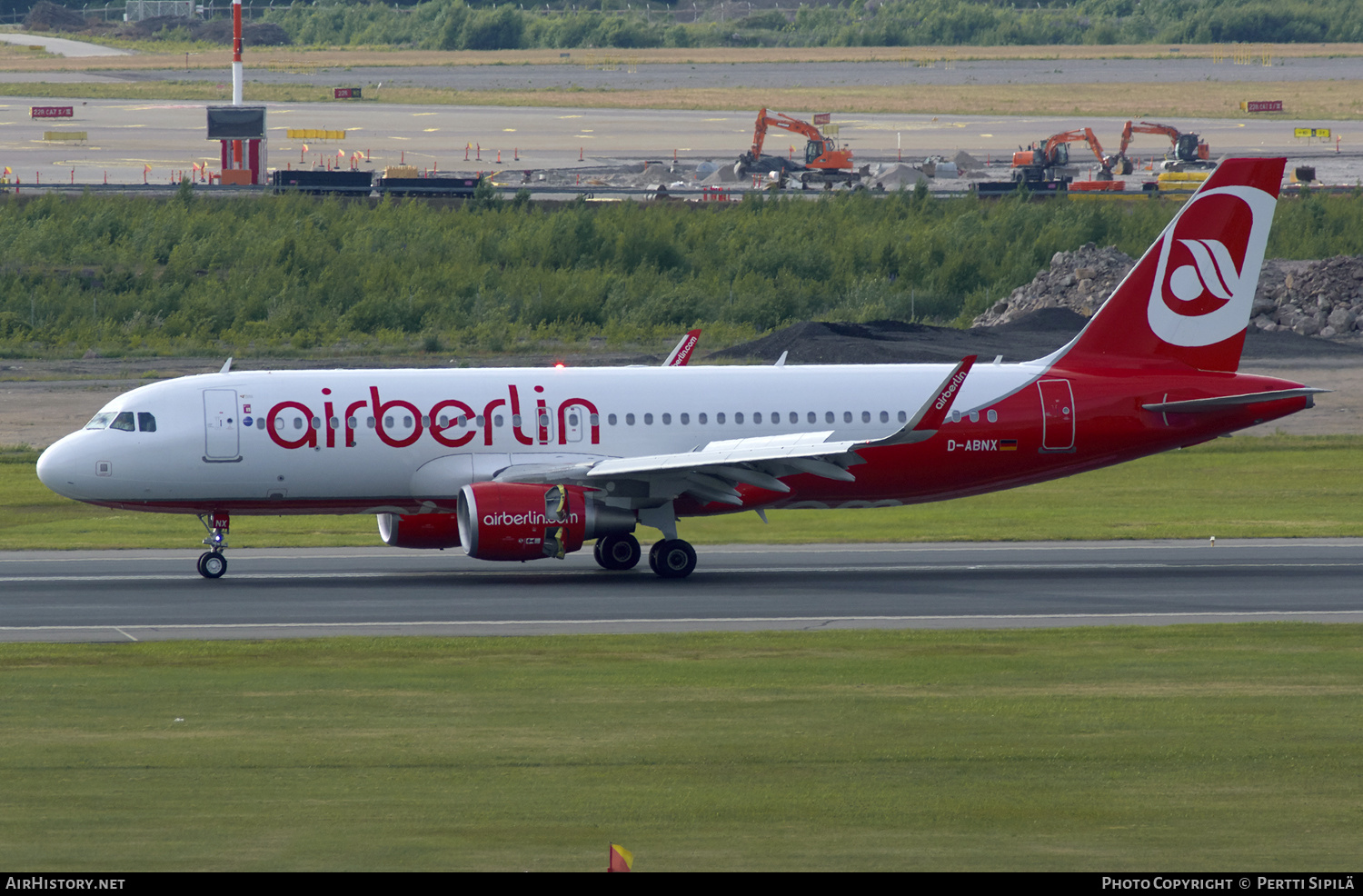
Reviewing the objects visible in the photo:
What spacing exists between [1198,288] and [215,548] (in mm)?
20761

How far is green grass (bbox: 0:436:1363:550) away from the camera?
39.3m

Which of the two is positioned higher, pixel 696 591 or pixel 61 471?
pixel 61 471

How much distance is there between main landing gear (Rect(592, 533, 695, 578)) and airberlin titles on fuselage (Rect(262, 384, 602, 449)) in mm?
2224

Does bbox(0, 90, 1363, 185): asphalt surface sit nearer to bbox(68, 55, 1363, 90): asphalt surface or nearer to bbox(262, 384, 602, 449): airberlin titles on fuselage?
bbox(68, 55, 1363, 90): asphalt surface

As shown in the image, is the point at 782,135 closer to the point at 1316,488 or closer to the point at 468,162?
the point at 468,162

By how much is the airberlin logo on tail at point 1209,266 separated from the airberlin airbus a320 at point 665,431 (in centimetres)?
4

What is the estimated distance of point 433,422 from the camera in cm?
3328

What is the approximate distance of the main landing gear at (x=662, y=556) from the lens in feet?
109

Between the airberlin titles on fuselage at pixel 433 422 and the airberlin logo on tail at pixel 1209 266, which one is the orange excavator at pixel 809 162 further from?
the airberlin titles on fuselage at pixel 433 422

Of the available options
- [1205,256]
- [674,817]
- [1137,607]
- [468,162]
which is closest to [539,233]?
[468,162]

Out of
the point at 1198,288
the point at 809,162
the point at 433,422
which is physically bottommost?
the point at 433,422

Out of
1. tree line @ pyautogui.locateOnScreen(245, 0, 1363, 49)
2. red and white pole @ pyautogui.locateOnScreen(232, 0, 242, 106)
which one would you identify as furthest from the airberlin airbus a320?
tree line @ pyautogui.locateOnScreen(245, 0, 1363, 49)

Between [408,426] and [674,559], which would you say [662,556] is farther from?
[408,426]

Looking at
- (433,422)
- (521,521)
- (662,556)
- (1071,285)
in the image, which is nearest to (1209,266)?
(662,556)
